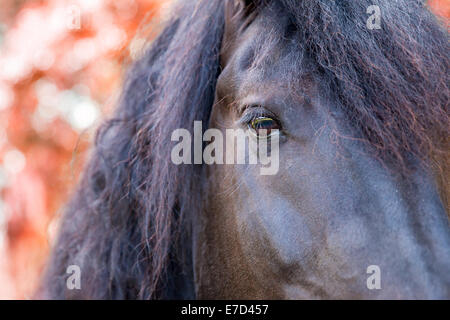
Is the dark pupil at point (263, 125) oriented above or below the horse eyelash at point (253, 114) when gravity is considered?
below

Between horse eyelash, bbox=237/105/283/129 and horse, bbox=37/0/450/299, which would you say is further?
horse eyelash, bbox=237/105/283/129

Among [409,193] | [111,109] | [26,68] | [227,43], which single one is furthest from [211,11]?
[26,68]

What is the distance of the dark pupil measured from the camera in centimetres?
149

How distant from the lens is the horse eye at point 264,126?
148cm

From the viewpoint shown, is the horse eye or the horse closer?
the horse

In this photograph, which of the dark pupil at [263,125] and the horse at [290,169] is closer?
the horse at [290,169]

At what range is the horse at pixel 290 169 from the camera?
4.17ft

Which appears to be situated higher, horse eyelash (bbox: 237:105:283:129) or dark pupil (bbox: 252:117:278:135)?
horse eyelash (bbox: 237:105:283:129)

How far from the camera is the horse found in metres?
1.27

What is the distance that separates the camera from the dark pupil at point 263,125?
1.49 m

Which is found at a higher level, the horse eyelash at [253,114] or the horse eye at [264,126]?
the horse eyelash at [253,114]

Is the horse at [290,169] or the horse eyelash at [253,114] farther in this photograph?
the horse eyelash at [253,114]
